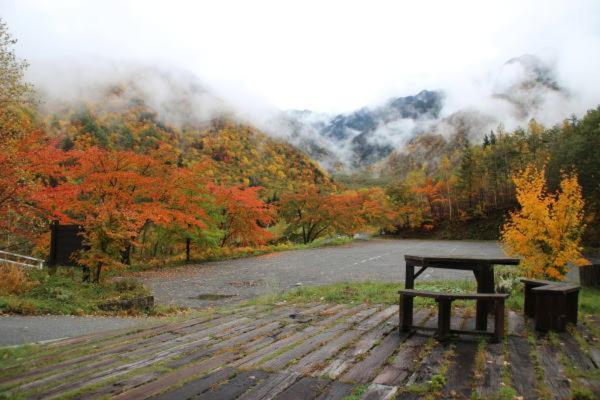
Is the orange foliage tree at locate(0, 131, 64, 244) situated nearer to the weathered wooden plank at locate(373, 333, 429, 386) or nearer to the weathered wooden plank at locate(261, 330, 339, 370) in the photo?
the weathered wooden plank at locate(261, 330, 339, 370)

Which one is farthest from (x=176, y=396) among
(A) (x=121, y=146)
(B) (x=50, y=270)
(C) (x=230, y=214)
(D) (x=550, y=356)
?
(A) (x=121, y=146)

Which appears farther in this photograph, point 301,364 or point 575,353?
point 575,353

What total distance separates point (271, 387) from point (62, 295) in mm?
6799

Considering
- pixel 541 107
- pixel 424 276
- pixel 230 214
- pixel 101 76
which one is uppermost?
pixel 541 107

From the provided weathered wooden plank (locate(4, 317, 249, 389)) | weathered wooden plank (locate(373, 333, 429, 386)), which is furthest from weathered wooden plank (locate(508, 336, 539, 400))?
weathered wooden plank (locate(4, 317, 249, 389))

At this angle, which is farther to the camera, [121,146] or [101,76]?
[101,76]

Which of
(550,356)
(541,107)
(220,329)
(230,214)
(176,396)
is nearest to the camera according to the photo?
(176,396)

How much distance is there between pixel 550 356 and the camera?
12.7 ft

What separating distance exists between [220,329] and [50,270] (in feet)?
24.0

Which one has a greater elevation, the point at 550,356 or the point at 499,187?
the point at 499,187

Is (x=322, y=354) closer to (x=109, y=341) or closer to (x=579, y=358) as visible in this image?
(x=579, y=358)

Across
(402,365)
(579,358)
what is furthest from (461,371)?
(579,358)

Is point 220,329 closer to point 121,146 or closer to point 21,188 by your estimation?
point 21,188

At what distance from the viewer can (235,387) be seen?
123 inches
